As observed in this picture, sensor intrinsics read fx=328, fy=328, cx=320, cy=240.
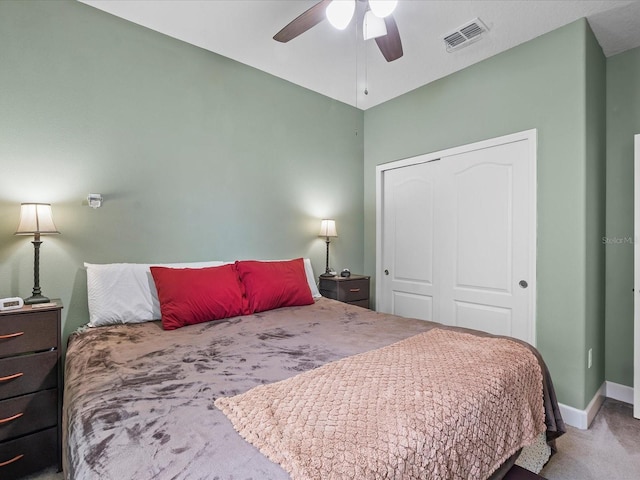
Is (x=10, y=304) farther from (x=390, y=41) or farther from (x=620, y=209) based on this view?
(x=620, y=209)

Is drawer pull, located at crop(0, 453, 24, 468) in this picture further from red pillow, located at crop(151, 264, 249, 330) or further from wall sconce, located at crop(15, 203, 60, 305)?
red pillow, located at crop(151, 264, 249, 330)

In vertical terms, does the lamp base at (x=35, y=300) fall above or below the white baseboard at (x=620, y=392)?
above

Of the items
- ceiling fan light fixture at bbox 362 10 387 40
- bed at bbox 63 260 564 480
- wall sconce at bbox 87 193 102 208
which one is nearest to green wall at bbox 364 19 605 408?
bed at bbox 63 260 564 480

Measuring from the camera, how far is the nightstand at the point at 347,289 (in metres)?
3.26

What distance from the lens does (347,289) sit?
3.28 m

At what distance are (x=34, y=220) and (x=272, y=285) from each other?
4.94 ft

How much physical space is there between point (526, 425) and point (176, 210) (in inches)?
101

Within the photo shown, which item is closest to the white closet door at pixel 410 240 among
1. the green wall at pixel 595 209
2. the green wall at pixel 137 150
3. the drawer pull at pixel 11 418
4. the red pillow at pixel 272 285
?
the green wall at pixel 137 150

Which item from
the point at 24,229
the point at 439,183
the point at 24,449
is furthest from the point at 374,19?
the point at 24,449

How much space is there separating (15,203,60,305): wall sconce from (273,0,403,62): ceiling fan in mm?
1762

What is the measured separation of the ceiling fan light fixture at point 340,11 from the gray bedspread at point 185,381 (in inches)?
69.4

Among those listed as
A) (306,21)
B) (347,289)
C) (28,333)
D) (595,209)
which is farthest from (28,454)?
(595,209)

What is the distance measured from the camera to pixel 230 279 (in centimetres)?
236

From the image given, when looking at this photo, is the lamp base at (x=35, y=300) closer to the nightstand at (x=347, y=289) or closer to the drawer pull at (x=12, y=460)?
the drawer pull at (x=12, y=460)
